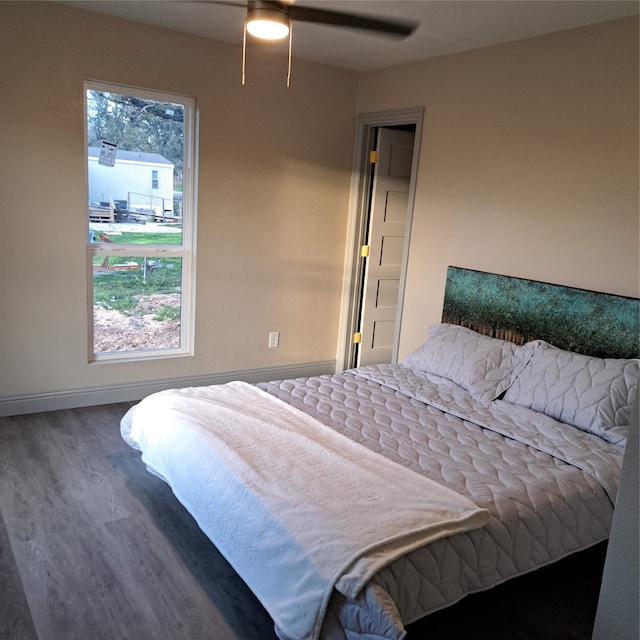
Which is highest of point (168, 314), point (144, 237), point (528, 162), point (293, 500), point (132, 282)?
point (528, 162)

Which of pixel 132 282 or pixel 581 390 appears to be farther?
pixel 132 282

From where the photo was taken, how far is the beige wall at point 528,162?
10.3 ft

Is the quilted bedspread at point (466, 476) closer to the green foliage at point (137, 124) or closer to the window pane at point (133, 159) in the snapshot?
the window pane at point (133, 159)

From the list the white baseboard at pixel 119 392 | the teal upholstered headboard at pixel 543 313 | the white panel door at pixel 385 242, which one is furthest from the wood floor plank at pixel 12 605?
the white panel door at pixel 385 242

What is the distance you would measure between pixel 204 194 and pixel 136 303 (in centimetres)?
92

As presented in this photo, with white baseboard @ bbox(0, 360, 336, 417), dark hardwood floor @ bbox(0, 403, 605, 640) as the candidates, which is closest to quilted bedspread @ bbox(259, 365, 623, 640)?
dark hardwood floor @ bbox(0, 403, 605, 640)

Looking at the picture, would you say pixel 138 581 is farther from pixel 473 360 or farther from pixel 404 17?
pixel 404 17

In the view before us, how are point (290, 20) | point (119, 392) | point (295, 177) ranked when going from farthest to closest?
point (295, 177), point (119, 392), point (290, 20)

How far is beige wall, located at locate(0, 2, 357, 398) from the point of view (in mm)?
3527

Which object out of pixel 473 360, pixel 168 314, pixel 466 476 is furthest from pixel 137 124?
pixel 466 476

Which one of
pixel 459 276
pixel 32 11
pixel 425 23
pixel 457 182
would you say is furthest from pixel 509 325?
pixel 32 11

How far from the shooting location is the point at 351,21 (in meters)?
3.43

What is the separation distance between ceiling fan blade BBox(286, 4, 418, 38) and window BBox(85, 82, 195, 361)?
1.14 meters

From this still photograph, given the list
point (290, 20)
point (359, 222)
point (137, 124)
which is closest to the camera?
point (290, 20)
